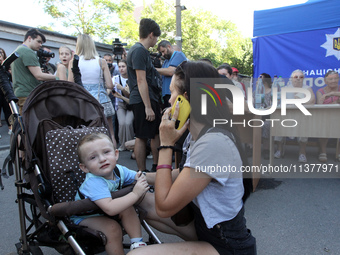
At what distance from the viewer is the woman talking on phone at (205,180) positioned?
1355 mm

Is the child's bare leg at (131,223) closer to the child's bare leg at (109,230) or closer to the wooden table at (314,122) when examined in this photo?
the child's bare leg at (109,230)

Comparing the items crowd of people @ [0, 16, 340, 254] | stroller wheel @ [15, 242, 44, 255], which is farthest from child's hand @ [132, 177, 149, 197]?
stroller wheel @ [15, 242, 44, 255]

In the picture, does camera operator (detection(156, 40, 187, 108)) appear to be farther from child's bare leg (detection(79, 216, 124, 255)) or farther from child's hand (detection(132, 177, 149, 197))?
child's bare leg (detection(79, 216, 124, 255))

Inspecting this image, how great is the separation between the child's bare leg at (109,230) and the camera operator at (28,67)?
2821 mm

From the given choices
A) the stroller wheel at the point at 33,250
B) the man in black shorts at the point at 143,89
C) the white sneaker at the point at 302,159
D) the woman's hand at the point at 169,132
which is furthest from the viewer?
the white sneaker at the point at 302,159

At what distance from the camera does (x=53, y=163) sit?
192 centimetres

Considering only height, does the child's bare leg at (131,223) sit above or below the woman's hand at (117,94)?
below

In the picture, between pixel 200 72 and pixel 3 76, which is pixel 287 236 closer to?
pixel 200 72

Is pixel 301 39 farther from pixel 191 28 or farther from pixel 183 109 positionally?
pixel 191 28

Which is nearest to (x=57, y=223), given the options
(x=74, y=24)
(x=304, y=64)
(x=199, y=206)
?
(x=199, y=206)

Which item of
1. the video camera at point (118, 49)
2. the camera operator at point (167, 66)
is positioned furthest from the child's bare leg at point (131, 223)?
the video camera at point (118, 49)

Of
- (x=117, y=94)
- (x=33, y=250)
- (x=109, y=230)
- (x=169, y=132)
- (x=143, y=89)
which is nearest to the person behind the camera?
(x=169, y=132)

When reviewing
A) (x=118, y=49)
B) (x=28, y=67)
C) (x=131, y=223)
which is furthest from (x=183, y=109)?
(x=118, y=49)

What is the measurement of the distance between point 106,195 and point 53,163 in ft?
1.77
